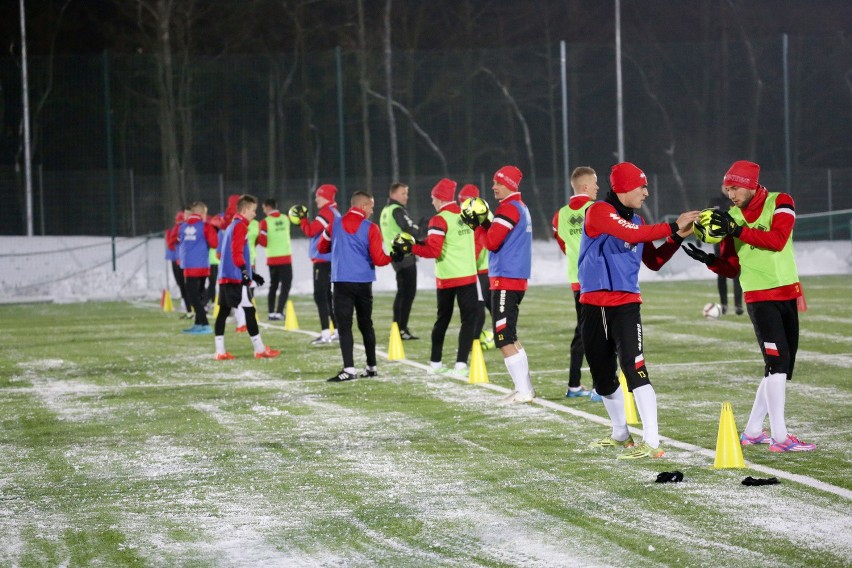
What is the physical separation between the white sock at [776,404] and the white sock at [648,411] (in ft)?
2.84

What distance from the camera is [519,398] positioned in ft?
38.0

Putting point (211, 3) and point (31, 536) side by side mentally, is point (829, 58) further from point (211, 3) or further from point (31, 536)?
point (31, 536)

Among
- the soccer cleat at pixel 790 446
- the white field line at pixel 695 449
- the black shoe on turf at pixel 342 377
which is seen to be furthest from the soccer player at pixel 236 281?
the soccer cleat at pixel 790 446

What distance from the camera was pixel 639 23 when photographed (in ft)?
189

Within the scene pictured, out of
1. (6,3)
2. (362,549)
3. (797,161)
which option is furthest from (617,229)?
(6,3)

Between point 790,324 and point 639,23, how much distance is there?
50.7m

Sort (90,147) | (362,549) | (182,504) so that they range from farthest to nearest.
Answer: (90,147)
(182,504)
(362,549)

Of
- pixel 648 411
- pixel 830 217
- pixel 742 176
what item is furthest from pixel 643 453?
pixel 830 217

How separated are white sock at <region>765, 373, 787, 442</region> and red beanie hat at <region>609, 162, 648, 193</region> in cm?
164

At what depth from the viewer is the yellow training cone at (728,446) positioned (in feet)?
27.0

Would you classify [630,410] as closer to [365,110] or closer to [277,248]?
[277,248]

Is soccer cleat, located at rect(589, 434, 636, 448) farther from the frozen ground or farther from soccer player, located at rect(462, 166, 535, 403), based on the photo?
the frozen ground

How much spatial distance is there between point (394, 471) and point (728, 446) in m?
2.16

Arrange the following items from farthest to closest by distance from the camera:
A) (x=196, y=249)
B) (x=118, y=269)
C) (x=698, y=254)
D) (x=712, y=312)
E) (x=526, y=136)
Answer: (x=526, y=136), (x=118, y=269), (x=196, y=249), (x=712, y=312), (x=698, y=254)
